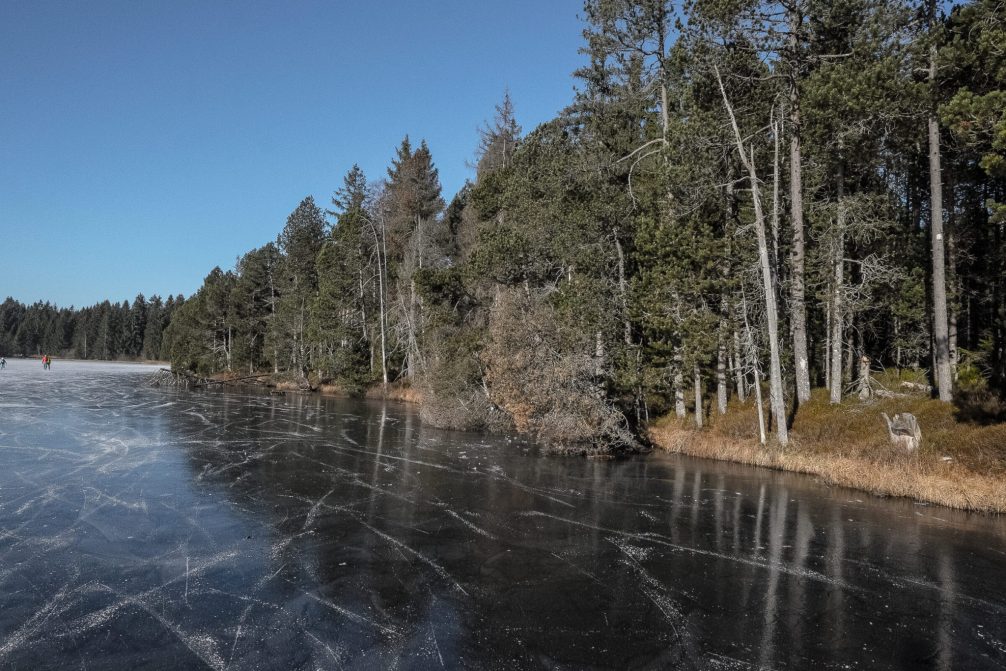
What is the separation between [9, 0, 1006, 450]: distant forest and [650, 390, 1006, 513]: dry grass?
83cm

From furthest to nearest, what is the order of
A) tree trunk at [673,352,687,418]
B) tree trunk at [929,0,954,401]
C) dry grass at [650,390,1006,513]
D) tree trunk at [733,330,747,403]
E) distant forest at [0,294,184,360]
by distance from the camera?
distant forest at [0,294,184,360] < tree trunk at [673,352,687,418] < tree trunk at [733,330,747,403] < tree trunk at [929,0,954,401] < dry grass at [650,390,1006,513]

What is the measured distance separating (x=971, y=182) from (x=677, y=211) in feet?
45.7

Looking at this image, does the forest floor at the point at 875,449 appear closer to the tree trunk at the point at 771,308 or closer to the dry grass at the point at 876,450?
the dry grass at the point at 876,450

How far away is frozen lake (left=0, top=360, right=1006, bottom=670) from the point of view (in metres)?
6.97

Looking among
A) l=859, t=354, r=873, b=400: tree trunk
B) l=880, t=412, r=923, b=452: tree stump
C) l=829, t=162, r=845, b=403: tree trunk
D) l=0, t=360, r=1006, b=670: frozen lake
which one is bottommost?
l=0, t=360, r=1006, b=670: frozen lake

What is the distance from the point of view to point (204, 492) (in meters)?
14.0

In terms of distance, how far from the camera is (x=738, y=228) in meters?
19.4

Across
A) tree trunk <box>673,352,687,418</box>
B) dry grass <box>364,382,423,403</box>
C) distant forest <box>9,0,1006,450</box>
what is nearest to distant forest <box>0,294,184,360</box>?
dry grass <box>364,382,423,403</box>

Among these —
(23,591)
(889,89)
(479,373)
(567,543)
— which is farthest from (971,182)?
(23,591)

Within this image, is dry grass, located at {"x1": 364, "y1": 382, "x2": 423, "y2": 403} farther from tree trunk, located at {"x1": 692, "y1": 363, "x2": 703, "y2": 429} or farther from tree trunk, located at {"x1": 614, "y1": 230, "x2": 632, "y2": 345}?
tree trunk, located at {"x1": 692, "y1": 363, "x2": 703, "y2": 429}

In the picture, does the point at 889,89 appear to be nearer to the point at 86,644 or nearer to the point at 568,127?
the point at 568,127

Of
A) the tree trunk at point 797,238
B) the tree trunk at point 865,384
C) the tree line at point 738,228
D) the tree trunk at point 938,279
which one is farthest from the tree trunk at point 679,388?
the tree trunk at point 938,279

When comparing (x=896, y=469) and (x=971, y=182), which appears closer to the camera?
(x=896, y=469)

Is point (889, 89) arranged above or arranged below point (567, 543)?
above
